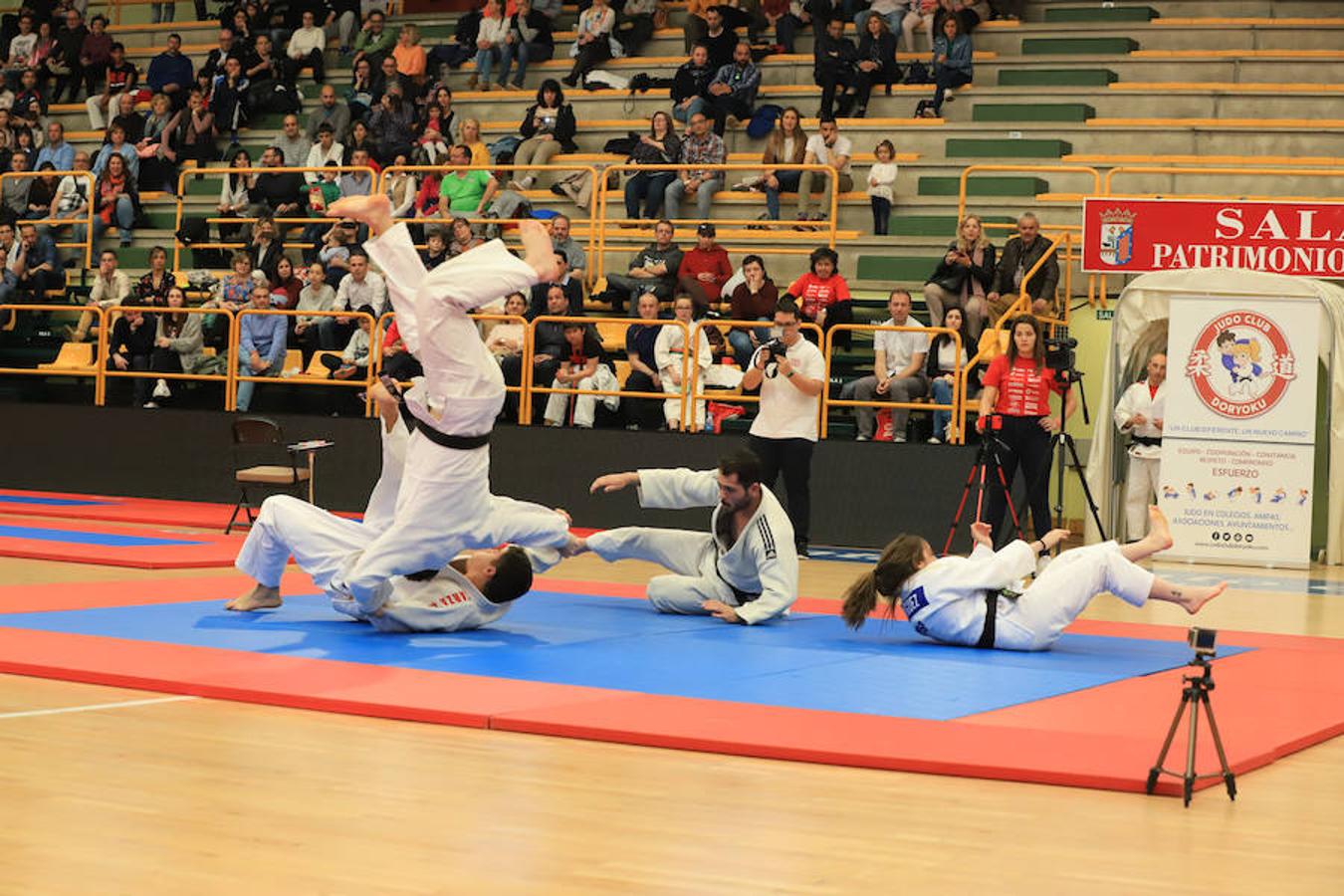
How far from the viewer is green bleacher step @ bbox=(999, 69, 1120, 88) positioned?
63.7ft

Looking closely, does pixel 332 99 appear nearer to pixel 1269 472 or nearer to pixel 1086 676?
pixel 1269 472

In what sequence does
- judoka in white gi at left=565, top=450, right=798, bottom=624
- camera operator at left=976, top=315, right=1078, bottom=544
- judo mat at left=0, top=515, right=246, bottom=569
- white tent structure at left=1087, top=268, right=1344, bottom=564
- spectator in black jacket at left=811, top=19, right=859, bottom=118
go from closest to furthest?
judoka in white gi at left=565, top=450, right=798, bottom=624 < judo mat at left=0, top=515, right=246, bottom=569 < camera operator at left=976, top=315, right=1078, bottom=544 < white tent structure at left=1087, top=268, right=1344, bottom=564 < spectator in black jacket at left=811, top=19, right=859, bottom=118

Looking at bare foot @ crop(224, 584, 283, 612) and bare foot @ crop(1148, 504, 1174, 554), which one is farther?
bare foot @ crop(224, 584, 283, 612)

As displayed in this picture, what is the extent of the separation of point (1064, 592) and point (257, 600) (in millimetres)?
4065

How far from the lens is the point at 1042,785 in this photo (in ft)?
18.6

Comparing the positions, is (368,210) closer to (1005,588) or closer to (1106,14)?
(1005,588)

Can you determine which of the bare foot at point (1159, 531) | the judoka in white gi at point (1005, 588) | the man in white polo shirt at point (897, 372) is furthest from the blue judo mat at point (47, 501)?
the bare foot at point (1159, 531)

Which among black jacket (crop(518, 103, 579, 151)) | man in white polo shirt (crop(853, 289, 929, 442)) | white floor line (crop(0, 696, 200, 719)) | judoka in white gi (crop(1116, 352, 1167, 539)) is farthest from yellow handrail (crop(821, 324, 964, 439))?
white floor line (crop(0, 696, 200, 719))

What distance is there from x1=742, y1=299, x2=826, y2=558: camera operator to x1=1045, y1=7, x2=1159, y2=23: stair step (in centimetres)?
876

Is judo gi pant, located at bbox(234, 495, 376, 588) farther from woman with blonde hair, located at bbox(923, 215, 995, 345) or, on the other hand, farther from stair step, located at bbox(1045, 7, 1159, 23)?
stair step, located at bbox(1045, 7, 1159, 23)

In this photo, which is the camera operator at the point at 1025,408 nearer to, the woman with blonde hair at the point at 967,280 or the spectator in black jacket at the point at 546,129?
the woman with blonde hair at the point at 967,280

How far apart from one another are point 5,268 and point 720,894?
17.2 metres

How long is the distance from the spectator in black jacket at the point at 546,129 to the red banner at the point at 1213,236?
7084mm

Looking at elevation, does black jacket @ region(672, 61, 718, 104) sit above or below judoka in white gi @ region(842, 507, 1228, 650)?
above
